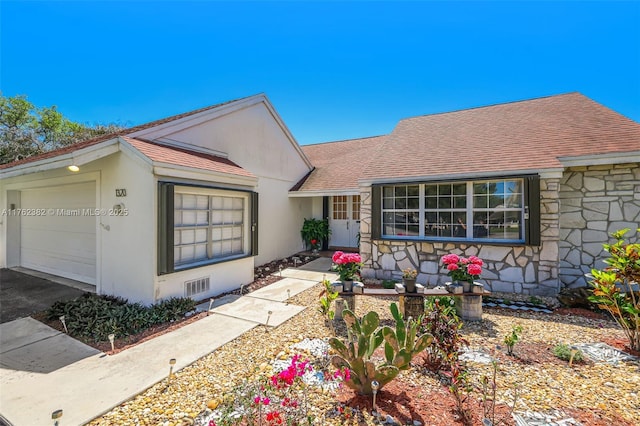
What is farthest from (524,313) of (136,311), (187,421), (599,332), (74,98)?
(74,98)

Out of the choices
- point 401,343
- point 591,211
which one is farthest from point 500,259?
point 401,343

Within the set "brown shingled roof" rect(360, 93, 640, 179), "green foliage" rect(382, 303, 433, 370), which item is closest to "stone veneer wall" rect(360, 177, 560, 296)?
"brown shingled roof" rect(360, 93, 640, 179)

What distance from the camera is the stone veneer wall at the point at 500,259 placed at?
627 centimetres

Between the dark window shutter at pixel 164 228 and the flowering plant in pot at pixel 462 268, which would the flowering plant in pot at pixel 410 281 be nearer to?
the flowering plant in pot at pixel 462 268

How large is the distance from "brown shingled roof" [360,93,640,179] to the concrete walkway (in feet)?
18.8

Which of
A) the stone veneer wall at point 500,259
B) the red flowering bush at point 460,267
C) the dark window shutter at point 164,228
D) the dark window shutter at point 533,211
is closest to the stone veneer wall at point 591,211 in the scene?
the stone veneer wall at point 500,259

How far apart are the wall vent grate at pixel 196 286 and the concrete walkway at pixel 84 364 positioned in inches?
33.4

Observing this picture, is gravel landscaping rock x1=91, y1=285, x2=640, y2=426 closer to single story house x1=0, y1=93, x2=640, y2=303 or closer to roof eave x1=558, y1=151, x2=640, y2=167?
single story house x1=0, y1=93, x2=640, y2=303

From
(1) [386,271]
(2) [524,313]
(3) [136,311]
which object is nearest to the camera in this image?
(3) [136,311]

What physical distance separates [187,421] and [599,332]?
253 inches

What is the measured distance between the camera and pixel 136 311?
512 cm

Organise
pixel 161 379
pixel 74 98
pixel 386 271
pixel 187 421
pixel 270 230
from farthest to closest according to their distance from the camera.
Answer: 1. pixel 74 98
2. pixel 270 230
3. pixel 386 271
4. pixel 161 379
5. pixel 187 421

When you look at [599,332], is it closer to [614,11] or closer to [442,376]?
[442,376]

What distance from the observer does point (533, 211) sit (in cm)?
624
